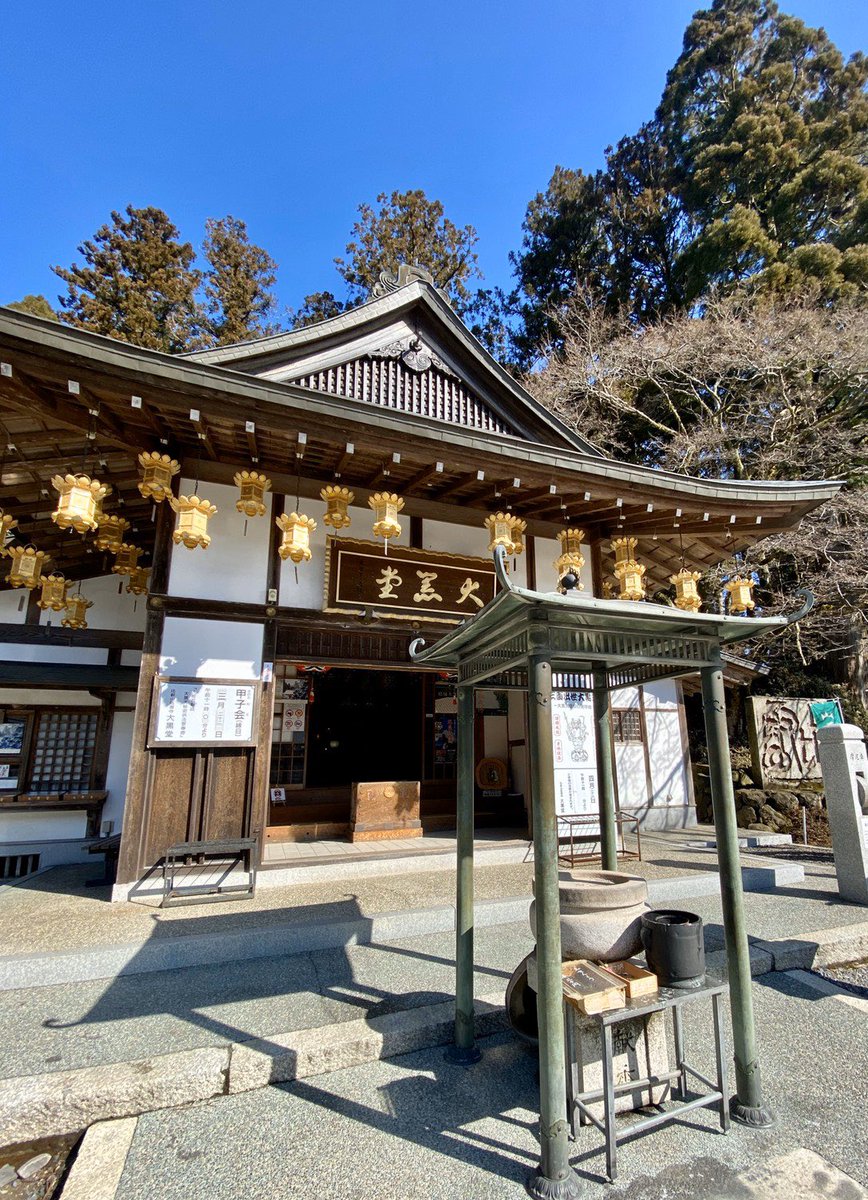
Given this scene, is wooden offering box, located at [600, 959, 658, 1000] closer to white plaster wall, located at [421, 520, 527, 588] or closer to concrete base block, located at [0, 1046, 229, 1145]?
concrete base block, located at [0, 1046, 229, 1145]

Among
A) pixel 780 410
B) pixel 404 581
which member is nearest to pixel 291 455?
pixel 404 581

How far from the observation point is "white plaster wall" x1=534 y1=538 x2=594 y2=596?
8703 mm

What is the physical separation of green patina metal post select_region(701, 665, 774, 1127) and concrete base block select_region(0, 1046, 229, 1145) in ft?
9.24

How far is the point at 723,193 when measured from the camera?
2086 centimetres

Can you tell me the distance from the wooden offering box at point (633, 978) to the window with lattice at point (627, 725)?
7045mm

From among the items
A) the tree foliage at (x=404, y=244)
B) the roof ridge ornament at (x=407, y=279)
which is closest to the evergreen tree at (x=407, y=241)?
the tree foliage at (x=404, y=244)

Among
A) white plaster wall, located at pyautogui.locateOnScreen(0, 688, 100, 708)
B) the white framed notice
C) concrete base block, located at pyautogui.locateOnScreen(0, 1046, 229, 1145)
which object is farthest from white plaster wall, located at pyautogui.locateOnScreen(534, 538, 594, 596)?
white plaster wall, located at pyautogui.locateOnScreen(0, 688, 100, 708)

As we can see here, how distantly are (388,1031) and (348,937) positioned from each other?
1684 mm

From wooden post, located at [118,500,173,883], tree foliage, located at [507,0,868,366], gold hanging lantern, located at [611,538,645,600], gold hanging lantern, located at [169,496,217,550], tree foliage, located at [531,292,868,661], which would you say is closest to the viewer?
wooden post, located at [118,500,173,883]

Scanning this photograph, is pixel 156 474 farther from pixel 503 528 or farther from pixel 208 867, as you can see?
pixel 208 867

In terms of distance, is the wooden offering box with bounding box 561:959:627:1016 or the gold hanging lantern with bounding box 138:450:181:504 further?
the gold hanging lantern with bounding box 138:450:181:504

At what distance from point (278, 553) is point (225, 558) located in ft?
2.06

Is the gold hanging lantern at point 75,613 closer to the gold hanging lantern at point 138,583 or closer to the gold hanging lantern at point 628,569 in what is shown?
the gold hanging lantern at point 138,583

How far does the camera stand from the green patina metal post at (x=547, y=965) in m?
2.45
